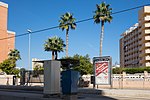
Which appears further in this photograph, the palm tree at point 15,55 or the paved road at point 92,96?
the palm tree at point 15,55

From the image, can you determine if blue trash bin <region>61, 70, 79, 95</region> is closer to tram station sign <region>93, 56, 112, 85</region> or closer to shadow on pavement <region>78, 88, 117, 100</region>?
shadow on pavement <region>78, 88, 117, 100</region>

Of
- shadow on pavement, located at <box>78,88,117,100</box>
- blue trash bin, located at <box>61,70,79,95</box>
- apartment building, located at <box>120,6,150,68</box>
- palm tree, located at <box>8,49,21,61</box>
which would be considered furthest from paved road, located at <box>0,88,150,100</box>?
apartment building, located at <box>120,6,150,68</box>

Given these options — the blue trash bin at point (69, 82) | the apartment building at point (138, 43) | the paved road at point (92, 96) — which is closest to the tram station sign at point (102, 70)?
the paved road at point (92, 96)

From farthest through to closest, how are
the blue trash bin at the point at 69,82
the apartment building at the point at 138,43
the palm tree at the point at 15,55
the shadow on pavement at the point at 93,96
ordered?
1. the apartment building at the point at 138,43
2. the palm tree at the point at 15,55
3. the shadow on pavement at the point at 93,96
4. the blue trash bin at the point at 69,82

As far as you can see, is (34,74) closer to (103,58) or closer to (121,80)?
(121,80)

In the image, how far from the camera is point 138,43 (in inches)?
4626

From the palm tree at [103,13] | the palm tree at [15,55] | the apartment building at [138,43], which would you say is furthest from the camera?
the apartment building at [138,43]

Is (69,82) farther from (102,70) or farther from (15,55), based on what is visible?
(15,55)

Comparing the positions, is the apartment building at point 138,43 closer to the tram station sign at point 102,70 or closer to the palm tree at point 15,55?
the palm tree at point 15,55

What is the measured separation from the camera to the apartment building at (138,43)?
9936cm

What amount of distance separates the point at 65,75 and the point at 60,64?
1.95 meters

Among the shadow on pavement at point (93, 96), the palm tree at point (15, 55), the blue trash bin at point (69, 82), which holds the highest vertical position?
the palm tree at point (15, 55)

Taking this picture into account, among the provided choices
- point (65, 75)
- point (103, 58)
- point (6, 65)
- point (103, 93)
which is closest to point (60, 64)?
point (65, 75)

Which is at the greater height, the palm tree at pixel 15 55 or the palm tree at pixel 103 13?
the palm tree at pixel 103 13
